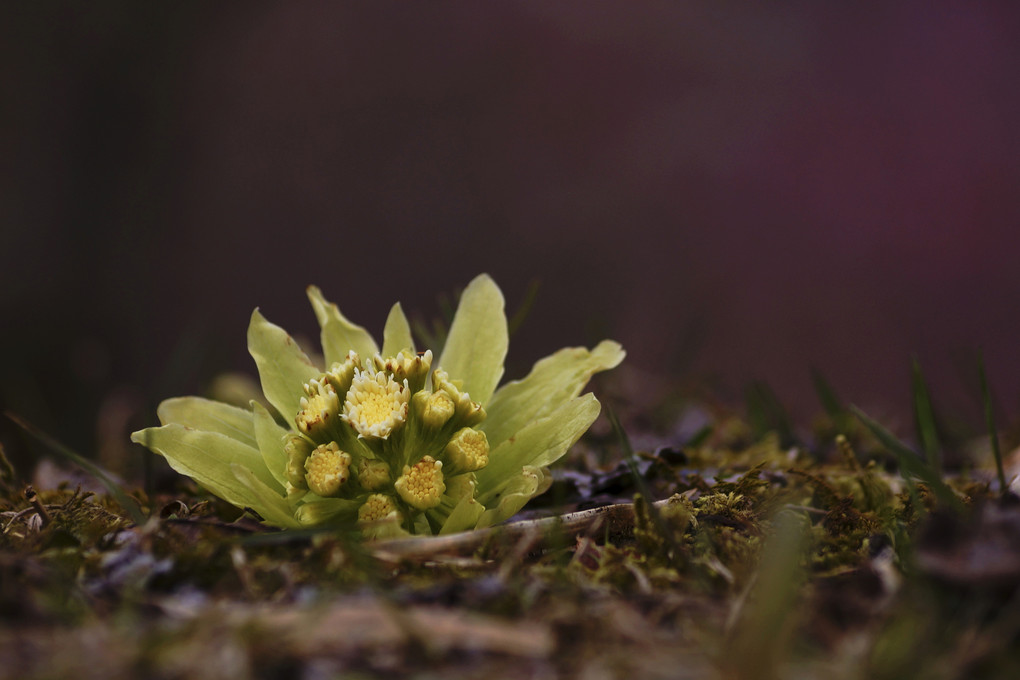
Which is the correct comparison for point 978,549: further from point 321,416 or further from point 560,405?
point 321,416

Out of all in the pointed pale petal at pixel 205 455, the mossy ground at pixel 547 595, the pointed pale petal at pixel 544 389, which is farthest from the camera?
the pointed pale petal at pixel 544 389

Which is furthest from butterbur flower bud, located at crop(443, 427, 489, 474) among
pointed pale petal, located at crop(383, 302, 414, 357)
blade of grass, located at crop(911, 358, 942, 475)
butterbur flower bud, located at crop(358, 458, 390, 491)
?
blade of grass, located at crop(911, 358, 942, 475)

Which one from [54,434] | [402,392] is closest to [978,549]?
[402,392]

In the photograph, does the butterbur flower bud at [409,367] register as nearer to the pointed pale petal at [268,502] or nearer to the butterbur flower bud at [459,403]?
the butterbur flower bud at [459,403]

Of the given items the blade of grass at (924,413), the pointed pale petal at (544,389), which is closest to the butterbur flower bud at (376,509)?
the pointed pale petal at (544,389)

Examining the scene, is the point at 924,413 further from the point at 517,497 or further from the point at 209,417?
the point at 209,417

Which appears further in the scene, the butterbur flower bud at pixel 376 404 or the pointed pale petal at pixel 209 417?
the pointed pale petal at pixel 209 417

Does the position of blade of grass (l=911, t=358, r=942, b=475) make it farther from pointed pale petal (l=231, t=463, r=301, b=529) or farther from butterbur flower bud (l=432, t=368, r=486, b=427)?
pointed pale petal (l=231, t=463, r=301, b=529)
